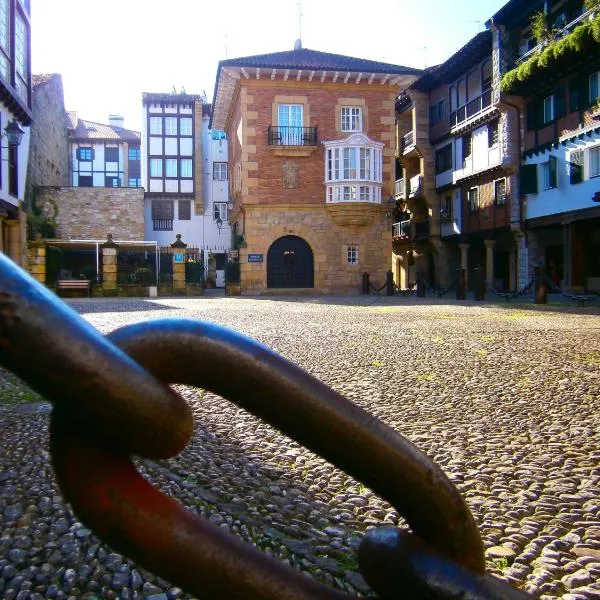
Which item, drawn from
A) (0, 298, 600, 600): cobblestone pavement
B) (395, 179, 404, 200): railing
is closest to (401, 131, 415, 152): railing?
(395, 179, 404, 200): railing

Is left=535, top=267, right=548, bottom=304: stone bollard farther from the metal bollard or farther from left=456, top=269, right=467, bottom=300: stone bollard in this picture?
the metal bollard

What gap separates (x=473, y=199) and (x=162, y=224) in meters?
21.4

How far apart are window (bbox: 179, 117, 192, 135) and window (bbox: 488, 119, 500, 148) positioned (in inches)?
885

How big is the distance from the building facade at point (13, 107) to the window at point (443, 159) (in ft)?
64.6

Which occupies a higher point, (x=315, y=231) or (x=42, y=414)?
(x=315, y=231)

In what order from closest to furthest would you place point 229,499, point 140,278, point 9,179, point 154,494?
1. point 154,494
2. point 229,499
3. point 9,179
4. point 140,278

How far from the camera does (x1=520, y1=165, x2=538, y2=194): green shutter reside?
969 inches

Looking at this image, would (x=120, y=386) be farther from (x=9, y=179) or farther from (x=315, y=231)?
(x=315, y=231)

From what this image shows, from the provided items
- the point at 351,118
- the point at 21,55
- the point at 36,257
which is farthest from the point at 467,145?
the point at 36,257

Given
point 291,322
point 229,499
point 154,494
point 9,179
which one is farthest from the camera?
point 9,179

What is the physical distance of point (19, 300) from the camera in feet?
1.99

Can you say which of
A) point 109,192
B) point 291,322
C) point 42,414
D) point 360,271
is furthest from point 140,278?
point 42,414

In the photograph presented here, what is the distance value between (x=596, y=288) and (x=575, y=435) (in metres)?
21.6

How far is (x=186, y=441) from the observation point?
0.75 m
